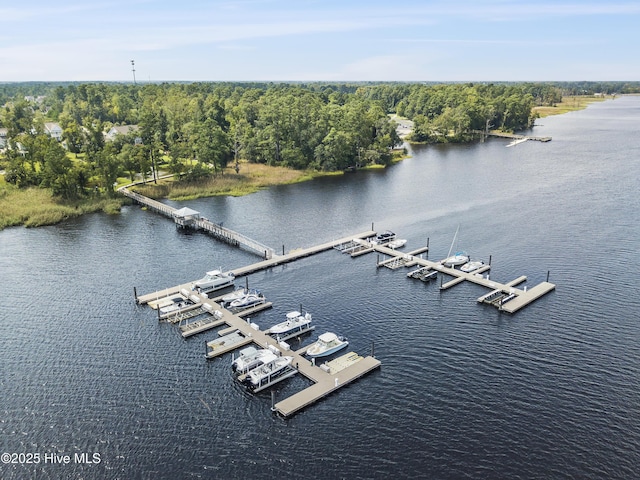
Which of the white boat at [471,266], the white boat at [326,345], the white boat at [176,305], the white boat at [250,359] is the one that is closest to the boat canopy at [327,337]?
the white boat at [326,345]

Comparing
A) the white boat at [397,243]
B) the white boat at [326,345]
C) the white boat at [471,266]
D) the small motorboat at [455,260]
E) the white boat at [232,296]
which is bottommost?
the white boat at [326,345]

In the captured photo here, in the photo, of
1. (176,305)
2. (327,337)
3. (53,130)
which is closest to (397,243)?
(327,337)

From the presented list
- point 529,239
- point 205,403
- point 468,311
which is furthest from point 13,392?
point 529,239

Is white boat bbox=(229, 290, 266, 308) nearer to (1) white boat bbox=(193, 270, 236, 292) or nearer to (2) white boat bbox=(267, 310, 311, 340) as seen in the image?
(1) white boat bbox=(193, 270, 236, 292)

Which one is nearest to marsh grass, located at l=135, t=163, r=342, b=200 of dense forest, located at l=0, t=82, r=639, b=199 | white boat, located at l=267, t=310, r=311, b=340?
dense forest, located at l=0, t=82, r=639, b=199

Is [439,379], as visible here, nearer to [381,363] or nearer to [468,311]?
[381,363]

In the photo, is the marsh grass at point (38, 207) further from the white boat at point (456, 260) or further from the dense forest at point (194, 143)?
the white boat at point (456, 260)
